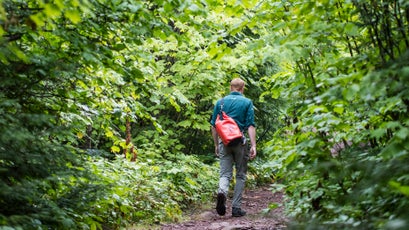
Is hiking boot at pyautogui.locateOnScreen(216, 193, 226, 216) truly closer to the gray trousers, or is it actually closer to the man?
the man

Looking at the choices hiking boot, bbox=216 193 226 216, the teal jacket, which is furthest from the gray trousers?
the teal jacket

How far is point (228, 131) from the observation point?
654 centimetres

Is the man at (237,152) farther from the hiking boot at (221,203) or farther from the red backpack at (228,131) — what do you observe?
the red backpack at (228,131)

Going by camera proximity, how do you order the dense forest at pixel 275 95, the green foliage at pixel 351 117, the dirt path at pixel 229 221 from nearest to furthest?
the green foliage at pixel 351 117 → the dense forest at pixel 275 95 → the dirt path at pixel 229 221

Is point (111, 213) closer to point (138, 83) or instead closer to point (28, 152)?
point (138, 83)

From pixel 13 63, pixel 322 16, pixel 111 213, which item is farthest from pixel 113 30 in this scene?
pixel 111 213

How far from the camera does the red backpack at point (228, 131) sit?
6.50m

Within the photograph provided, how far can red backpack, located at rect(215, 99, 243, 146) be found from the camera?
6.50 meters

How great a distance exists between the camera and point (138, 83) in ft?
15.6

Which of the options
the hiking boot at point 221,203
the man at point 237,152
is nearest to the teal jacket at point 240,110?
the man at point 237,152

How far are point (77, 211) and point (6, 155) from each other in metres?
0.99

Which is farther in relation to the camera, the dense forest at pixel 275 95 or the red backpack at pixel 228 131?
the red backpack at pixel 228 131

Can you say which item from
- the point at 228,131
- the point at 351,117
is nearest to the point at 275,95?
the point at 228,131

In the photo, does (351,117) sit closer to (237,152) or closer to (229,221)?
(237,152)
